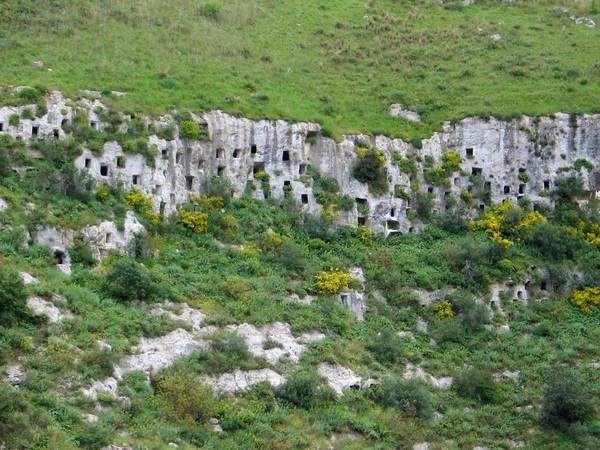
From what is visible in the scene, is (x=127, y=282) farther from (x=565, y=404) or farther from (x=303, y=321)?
(x=565, y=404)

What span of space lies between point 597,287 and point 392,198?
1450 cm

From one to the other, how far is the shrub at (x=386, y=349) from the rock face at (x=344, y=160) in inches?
480

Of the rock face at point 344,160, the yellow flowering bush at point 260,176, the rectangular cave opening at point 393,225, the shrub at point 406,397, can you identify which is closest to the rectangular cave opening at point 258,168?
the rock face at point 344,160

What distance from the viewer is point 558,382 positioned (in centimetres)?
5066

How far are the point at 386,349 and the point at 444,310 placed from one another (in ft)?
21.3

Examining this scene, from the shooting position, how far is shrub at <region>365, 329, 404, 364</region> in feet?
178

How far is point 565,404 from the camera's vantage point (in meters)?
50.2

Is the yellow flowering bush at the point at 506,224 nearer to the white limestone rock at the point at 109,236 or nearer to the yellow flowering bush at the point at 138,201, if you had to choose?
the yellow flowering bush at the point at 138,201

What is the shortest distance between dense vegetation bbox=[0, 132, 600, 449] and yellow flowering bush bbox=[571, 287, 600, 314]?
122 mm

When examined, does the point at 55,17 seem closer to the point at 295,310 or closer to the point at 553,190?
the point at 295,310

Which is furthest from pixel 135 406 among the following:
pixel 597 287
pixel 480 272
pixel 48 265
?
pixel 597 287

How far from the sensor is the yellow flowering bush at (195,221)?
197 feet

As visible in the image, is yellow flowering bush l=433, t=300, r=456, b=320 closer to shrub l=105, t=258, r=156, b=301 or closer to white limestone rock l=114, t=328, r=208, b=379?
white limestone rock l=114, t=328, r=208, b=379

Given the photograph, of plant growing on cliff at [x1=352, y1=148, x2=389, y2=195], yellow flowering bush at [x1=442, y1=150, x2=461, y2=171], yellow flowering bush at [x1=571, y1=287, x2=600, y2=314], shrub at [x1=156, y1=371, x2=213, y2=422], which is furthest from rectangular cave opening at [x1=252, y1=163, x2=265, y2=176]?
shrub at [x1=156, y1=371, x2=213, y2=422]
